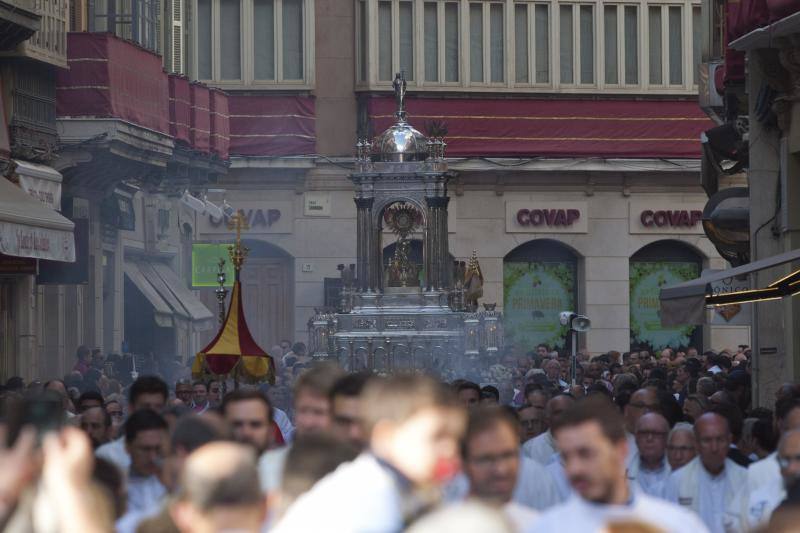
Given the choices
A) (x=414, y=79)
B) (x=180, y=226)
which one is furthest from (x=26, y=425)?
(x=414, y=79)

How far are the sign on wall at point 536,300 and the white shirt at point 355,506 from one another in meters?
39.5

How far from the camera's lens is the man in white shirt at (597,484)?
6.73 metres

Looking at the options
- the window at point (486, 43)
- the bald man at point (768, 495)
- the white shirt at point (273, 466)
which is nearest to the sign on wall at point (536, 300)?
the window at point (486, 43)

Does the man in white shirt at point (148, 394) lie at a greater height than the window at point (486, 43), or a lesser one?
lesser

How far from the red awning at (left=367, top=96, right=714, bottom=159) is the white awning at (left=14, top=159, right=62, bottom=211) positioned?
16763 millimetres

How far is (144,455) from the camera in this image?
10.5 meters

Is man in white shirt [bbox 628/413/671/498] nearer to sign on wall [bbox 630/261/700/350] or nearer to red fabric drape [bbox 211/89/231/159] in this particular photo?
red fabric drape [bbox 211/89/231/159]

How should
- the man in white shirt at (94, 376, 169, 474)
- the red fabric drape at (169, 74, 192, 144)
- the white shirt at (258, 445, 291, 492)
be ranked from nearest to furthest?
the white shirt at (258, 445, 291, 492) → the man in white shirt at (94, 376, 169, 474) → the red fabric drape at (169, 74, 192, 144)

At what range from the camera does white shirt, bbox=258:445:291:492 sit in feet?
24.2

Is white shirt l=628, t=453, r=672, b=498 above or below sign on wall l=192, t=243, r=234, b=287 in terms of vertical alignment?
below

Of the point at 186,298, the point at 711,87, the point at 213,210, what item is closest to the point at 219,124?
the point at 186,298

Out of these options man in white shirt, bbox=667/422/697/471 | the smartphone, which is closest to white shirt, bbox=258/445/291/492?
the smartphone

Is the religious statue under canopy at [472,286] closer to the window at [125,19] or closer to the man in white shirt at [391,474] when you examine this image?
the window at [125,19]

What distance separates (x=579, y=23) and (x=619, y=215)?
172 inches
